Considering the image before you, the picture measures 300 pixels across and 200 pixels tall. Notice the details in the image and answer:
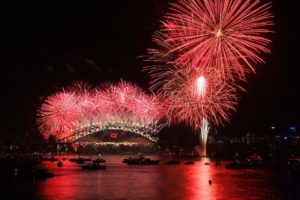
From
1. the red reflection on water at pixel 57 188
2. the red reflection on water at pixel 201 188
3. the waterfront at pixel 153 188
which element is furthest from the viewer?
the waterfront at pixel 153 188

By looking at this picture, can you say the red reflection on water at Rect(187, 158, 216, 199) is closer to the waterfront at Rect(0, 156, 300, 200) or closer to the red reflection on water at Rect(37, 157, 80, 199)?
the waterfront at Rect(0, 156, 300, 200)

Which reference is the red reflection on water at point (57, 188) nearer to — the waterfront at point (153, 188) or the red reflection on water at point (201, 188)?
the waterfront at point (153, 188)

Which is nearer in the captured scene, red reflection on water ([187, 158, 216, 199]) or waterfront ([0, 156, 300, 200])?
red reflection on water ([187, 158, 216, 199])

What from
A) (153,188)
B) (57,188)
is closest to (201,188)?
(153,188)

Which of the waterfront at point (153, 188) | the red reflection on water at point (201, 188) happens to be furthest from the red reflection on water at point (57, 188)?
the red reflection on water at point (201, 188)

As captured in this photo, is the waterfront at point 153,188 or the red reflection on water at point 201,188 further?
the waterfront at point 153,188

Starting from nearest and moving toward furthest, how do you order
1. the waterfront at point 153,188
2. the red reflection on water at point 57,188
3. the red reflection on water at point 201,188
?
1. the red reflection on water at point 201,188
2. the red reflection on water at point 57,188
3. the waterfront at point 153,188

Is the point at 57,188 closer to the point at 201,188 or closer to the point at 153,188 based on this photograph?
the point at 153,188

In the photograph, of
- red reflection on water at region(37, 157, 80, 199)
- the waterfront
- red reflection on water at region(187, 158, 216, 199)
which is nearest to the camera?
red reflection on water at region(187, 158, 216, 199)

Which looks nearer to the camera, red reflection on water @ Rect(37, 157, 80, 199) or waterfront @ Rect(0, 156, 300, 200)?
red reflection on water @ Rect(37, 157, 80, 199)

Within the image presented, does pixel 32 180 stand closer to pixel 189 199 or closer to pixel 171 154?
pixel 189 199

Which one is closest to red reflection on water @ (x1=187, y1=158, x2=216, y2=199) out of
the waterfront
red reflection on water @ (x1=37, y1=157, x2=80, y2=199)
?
the waterfront

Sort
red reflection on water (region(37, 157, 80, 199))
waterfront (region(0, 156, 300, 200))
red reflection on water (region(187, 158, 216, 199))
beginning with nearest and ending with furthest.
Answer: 1. red reflection on water (region(187, 158, 216, 199))
2. red reflection on water (region(37, 157, 80, 199))
3. waterfront (region(0, 156, 300, 200))
